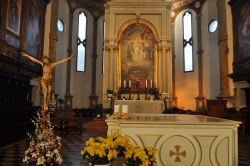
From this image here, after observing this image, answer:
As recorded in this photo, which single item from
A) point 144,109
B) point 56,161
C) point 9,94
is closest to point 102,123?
point 144,109

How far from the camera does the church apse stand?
48.8 feet

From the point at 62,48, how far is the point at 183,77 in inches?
431

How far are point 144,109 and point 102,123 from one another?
2.66 meters

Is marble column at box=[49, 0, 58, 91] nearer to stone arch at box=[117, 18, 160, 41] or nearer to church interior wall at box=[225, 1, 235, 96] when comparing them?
stone arch at box=[117, 18, 160, 41]

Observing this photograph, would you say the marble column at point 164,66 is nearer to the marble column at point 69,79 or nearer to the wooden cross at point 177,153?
the marble column at point 69,79

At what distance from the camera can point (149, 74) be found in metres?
15.0

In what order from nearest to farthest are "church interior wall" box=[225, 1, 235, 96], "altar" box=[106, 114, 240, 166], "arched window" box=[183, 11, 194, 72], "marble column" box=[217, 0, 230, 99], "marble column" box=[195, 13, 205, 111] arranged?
"altar" box=[106, 114, 240, 166], "church interior wall" box=[225, 1, 235, 96], "marble column" box=[217, 0, 230, 99], "marble column" box=[195, 13, 205, 111], "arched window" box=[183, 11, 194, 72]

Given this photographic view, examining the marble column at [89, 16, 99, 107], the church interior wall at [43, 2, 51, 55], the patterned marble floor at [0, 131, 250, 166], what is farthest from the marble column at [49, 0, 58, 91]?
the patterned marble floor at [0, 131, 250, 166]

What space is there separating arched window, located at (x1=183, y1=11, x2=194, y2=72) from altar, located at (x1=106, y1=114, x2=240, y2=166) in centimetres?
1692

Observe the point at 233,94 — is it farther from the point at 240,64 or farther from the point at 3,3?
the point at 3,3

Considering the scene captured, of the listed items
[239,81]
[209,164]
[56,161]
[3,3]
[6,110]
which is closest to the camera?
[56,161]

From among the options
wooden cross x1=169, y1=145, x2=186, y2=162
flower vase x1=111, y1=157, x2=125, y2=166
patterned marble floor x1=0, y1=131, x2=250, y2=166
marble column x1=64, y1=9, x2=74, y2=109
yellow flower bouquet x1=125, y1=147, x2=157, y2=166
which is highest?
marble column x1=64, y1=9, x2=74, y2=109

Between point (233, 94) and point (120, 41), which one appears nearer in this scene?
point (233, 94)

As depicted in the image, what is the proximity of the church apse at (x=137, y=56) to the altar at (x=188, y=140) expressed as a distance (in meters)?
10.8
